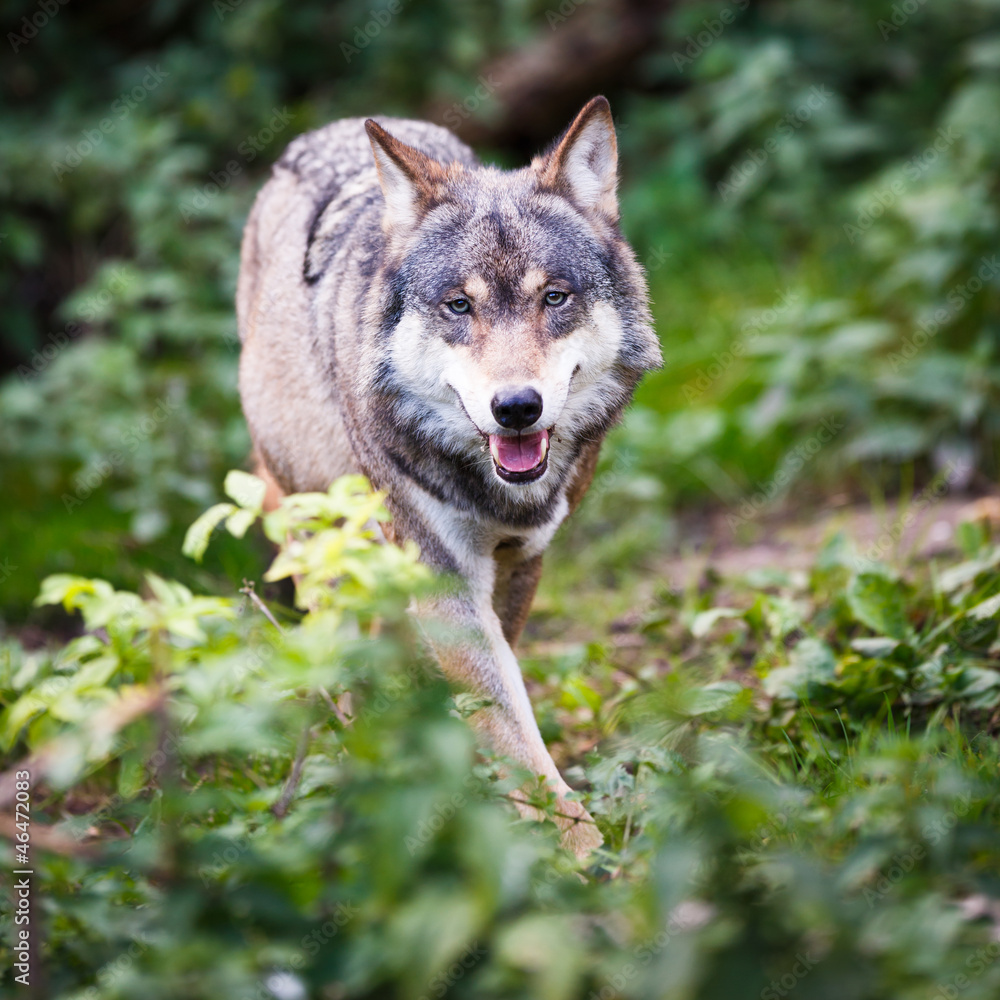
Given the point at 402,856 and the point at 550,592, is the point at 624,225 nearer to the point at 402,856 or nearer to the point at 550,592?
the point at 550,592

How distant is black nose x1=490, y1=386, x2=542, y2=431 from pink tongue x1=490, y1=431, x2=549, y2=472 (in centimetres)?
12

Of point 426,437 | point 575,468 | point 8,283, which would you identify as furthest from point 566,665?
point 8,283

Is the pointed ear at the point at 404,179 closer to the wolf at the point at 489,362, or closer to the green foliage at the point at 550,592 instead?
the wolf at the point at 489,362

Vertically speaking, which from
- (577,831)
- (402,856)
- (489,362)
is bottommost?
(402,856)

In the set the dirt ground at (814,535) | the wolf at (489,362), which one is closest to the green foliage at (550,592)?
the dirt ground at (814,535)

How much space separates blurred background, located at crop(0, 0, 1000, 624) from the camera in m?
5.77

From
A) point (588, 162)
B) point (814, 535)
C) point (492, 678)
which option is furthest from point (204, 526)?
point (814, 535)

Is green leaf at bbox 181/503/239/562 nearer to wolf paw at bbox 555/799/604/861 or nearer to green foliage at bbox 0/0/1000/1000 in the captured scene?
green foliage at bbox 0/0/1000/1000

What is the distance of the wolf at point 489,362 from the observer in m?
3.27

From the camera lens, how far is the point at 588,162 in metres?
3.71

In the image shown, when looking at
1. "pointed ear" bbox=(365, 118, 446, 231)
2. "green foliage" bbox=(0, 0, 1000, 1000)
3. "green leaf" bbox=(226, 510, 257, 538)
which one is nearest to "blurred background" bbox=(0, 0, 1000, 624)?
"green foliage" bbox=(0, 0, 1000, 1000)

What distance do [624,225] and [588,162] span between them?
15.2 ft

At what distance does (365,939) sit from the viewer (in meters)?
1.78

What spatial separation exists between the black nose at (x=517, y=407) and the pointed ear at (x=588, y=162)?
0.94 meters
